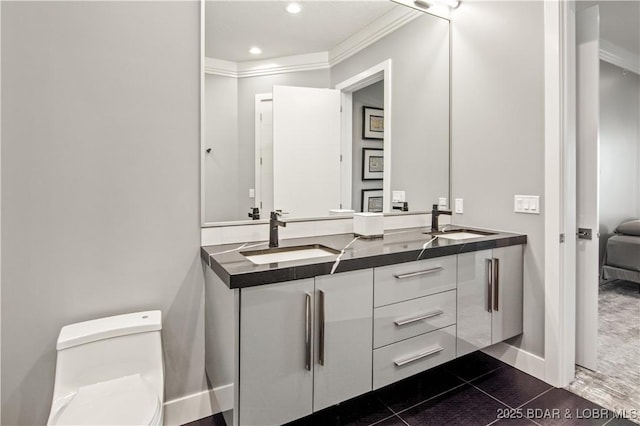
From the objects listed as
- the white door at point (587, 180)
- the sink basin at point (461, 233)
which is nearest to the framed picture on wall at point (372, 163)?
the sink basin at point (461, 233)

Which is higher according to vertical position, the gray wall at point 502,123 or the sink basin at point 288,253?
the gray wall at point 502,123

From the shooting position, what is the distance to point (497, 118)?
2.35 metres

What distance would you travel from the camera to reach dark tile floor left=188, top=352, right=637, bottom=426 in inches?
70.6

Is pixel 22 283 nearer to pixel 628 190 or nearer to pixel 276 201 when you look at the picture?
pixel 276 201

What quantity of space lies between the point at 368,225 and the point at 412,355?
0.76m

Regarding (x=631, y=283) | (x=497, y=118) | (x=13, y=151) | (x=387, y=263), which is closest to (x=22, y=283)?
(x=13, y=151)

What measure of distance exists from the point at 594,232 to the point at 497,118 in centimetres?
93

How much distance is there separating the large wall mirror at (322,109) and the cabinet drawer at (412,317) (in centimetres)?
79

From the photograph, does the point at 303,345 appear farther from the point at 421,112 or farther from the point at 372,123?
the point at 421,112

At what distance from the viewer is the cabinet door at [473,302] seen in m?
1.98

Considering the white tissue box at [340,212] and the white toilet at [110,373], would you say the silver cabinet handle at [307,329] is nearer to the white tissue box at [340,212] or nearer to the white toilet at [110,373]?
the white toilet at [110,373]

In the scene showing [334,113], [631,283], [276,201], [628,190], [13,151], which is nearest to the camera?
[13,151]

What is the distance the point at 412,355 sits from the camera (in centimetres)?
179

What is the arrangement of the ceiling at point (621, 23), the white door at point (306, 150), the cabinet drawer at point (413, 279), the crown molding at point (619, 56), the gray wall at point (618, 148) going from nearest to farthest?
the cabinet drawer at point (413, 279) → the white door at point (306, 150) → the ceiling at point (621, 23) → the crown molding at point (619, 56) → the gray wall at point (618, 148)
